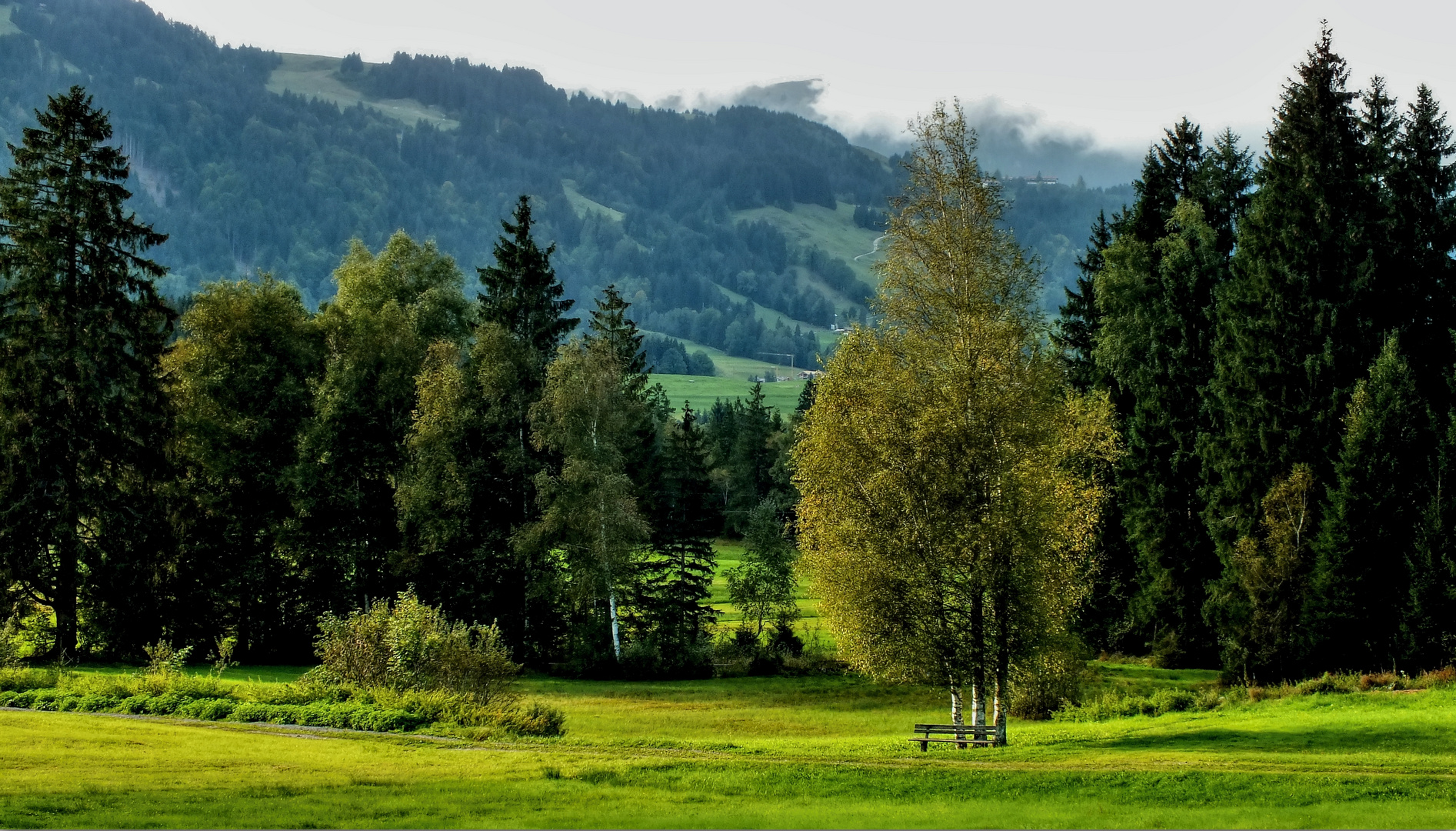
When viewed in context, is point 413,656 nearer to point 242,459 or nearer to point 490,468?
point 490,468

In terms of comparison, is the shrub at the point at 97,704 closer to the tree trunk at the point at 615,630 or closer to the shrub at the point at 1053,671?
the shrub at the point at 1053,671

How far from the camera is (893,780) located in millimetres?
Answer: 23469

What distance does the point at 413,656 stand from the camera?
32.9 m

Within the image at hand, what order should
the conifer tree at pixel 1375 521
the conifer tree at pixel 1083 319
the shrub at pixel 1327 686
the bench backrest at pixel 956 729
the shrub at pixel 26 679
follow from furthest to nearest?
the conifer tree at pixel 1083 319, the conifer tree at pixel 1375 521, the shrub at pixel 1327 686, the shrub at pixel 26 679, the bench backrest at pixel 956 729

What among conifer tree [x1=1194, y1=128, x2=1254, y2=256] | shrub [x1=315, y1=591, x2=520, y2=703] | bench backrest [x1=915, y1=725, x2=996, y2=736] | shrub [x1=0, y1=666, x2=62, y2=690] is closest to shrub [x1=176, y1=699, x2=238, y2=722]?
shrub [x1=315, y1=591, x2=520, y2=703]

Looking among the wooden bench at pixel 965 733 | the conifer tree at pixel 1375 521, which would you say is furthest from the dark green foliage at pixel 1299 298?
the wooden bench at pixel 965 733

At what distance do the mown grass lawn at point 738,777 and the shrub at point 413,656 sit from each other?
174 inches

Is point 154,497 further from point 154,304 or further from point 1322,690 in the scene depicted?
point 1322,690

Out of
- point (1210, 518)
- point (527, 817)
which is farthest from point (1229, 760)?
point (1210, 518)

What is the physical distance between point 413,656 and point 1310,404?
34570 millimetres

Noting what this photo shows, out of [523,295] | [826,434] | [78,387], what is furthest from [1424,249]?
[78,387]

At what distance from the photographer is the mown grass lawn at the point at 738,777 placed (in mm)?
19328

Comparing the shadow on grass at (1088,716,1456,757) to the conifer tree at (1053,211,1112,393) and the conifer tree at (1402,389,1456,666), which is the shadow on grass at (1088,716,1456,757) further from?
the conifer tree at (1053,211,1112,393)

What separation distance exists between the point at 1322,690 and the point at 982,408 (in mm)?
17722
